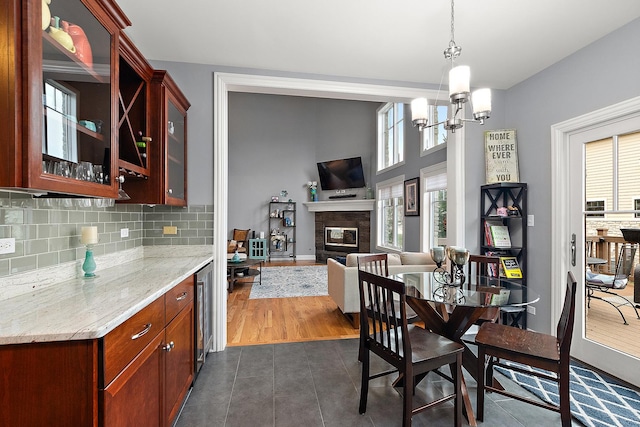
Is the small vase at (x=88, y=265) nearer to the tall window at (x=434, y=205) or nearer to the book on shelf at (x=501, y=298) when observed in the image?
the book on shelf at (x=501, y=298)

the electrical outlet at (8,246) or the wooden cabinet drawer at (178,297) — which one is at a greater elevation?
the electrical outlet at (8,246)

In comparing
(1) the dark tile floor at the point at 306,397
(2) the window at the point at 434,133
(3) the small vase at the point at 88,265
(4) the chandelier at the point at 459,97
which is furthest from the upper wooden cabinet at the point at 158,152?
(2) the window at the point at 434,133

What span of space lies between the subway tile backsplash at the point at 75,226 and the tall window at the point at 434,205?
11.6 ft

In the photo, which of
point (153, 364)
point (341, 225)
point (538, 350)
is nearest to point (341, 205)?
point (341, 225)

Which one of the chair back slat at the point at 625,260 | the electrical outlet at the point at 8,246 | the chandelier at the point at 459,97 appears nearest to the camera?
the electrical outlet at the point at 8,246

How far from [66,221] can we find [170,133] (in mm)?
1013

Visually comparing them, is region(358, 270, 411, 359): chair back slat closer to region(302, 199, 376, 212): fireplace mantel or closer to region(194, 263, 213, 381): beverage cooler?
region(194, 263, 213, 381): beverage cooler

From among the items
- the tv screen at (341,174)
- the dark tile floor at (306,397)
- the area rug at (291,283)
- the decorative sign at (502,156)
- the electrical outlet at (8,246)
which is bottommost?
the area rug at (291,283)

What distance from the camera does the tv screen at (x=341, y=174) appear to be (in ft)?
26.1

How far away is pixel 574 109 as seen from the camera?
8.88ft

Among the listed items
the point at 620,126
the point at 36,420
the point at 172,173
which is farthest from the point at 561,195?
the point at 36,420

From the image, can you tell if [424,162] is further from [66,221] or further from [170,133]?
[66,221]

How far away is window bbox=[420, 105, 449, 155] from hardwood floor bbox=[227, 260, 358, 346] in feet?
10.1

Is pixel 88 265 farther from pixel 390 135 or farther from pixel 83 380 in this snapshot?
pixel 390 135
